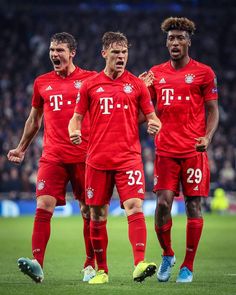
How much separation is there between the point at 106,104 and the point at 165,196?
1.26 meters

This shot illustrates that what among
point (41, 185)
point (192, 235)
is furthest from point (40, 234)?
point (192, 235)

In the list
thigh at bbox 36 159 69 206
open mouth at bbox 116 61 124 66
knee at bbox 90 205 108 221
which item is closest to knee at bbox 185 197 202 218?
knee at bbox 90 205 108 221

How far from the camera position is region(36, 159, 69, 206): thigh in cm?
968

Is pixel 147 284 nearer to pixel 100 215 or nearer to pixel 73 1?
pixel 100 215

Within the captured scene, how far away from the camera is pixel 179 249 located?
1456 cm

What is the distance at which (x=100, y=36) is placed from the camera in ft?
107

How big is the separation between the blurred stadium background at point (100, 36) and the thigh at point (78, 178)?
1687 centimetres

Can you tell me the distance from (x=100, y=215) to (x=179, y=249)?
5.43 meters

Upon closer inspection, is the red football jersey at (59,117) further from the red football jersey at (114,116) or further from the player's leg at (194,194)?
the player's leg at (194,194)

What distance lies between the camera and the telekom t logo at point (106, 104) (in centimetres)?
920

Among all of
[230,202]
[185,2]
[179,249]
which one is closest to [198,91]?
[179,249]

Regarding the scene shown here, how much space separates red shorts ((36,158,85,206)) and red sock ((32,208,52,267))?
0.22m

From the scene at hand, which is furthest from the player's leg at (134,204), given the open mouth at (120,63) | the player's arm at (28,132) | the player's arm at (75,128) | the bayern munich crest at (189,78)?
the player's arm at (28,132)

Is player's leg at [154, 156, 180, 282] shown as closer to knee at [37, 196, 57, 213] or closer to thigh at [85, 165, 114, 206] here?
thigh at [85, 165, 114, 206]
